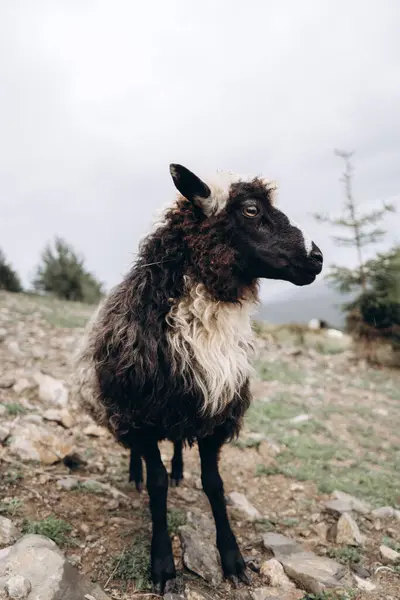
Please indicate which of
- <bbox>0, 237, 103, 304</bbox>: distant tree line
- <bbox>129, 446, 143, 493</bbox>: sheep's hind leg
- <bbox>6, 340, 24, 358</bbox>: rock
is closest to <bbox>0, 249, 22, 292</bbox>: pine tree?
<bbox>0, 237, 103, 304</bbox>: distant tree line

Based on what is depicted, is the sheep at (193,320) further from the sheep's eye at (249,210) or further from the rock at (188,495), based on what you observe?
the rock at (188,495)

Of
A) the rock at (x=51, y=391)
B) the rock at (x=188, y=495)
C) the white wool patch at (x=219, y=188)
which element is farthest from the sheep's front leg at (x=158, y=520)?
the rock at (x=51, y=391)

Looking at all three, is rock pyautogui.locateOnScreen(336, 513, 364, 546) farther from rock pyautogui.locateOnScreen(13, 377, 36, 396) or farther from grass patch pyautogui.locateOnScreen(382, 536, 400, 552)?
rock pyautogui.locateOnScreen(13, 377, 36, 396)

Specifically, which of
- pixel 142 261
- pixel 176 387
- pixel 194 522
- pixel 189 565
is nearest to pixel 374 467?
pixel 194 522

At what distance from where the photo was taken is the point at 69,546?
3.26 m

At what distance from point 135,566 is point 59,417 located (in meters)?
2.43

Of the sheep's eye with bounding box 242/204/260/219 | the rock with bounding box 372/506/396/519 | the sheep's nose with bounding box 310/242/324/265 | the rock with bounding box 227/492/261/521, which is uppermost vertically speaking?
the sheep's eye with bounding box 242/204/260/219

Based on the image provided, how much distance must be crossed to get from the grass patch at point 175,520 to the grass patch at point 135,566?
12.6 inches

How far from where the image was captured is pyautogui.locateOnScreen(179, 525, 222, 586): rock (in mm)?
3139

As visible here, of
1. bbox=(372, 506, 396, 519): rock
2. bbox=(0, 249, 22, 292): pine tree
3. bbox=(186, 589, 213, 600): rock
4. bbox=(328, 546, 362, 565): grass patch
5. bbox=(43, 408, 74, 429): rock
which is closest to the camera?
bbox=(186, 589, 213, 600): rock

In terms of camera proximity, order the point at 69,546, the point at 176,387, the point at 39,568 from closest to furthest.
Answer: the point at 39,568, the point at 176,387, the point at 69,546

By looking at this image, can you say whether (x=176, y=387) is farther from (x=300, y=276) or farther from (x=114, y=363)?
(x=300, y=276)

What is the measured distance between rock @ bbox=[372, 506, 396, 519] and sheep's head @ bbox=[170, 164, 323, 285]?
102 inches

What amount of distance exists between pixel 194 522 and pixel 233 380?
1448 mm
